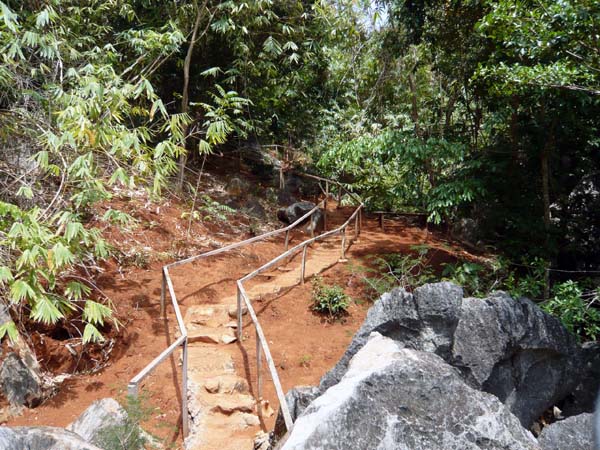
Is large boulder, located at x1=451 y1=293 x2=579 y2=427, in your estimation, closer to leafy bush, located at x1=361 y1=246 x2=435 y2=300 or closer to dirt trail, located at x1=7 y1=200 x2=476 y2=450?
dirt trail, located at x1=7 y1=200 x2=476 y2=450

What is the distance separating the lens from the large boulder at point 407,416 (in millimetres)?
2225

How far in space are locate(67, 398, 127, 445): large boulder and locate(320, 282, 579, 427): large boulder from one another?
173cm

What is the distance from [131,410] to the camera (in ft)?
10.6

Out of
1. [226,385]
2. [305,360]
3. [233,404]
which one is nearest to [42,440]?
[233,404]

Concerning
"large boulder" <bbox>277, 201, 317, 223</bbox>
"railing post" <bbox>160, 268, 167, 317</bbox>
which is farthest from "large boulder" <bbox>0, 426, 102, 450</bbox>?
"large boulder" <bbox>277, 201, 317, 223</bbox>

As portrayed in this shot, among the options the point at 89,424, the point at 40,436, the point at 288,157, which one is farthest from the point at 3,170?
the point at 288,157

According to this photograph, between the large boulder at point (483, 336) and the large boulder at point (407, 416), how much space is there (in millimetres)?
1458

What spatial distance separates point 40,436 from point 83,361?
298 centimetres

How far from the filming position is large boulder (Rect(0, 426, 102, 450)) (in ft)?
8.82

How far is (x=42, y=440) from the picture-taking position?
9.18 feet

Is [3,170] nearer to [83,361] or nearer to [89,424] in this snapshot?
[83,361]

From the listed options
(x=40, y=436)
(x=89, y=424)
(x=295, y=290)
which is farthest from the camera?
(x=295, y=290)

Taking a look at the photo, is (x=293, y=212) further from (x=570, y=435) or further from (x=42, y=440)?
(x=42, y=440)

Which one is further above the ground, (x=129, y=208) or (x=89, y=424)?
(x=129, y=208)
